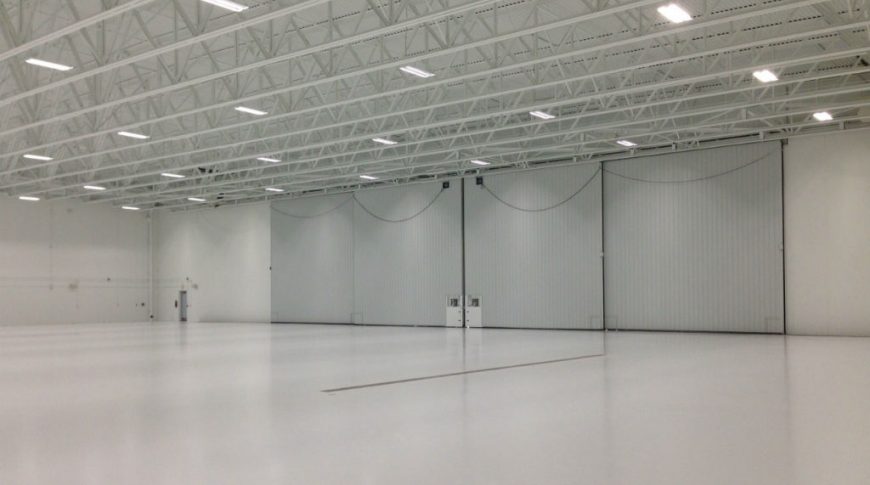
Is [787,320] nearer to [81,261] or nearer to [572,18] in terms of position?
[572,18]

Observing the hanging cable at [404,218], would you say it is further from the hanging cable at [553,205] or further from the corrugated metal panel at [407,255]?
the hanging cable at [553,205]

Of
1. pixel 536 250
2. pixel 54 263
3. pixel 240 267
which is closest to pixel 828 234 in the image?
pixel 536 250

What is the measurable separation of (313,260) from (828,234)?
28.2 m

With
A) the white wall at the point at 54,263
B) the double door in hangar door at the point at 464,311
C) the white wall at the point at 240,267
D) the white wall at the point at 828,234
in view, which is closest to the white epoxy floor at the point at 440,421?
the white wall at the point at 828,234

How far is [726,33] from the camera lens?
2170 centimetres

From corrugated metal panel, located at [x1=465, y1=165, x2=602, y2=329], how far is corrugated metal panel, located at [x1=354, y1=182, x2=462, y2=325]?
1257 mm

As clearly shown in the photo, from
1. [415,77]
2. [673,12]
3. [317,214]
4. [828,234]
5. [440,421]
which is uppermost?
[415,77]

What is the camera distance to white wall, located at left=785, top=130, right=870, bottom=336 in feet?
90.2

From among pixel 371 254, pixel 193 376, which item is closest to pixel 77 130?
pixel 371 254

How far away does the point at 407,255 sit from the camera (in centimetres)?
3962

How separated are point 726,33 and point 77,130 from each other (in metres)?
28.3

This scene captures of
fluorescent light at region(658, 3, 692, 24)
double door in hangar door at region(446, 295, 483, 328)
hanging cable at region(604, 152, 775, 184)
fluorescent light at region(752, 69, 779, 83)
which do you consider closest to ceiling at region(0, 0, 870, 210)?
fluorescent light at region(752, 69, 779, 83)

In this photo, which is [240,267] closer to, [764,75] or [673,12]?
[764,75]

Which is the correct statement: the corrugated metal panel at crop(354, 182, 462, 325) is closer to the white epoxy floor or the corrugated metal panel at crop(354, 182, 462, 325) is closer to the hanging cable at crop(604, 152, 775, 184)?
the hanging cable at crop(604, 152, 775, 184)
